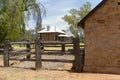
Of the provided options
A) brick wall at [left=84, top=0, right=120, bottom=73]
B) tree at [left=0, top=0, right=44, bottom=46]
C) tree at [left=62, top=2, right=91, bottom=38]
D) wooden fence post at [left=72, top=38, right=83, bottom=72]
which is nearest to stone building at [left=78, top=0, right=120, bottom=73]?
brick wall at [left=84, top=0, right=120, bottom=73]

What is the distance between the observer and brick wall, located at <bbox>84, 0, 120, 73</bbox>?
12.7 m

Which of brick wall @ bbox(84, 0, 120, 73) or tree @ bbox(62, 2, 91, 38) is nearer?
brick wall @ bbox(84, 0, 120, 73)

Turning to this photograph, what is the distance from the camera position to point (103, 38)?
509 inches

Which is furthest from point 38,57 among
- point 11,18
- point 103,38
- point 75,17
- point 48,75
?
point 75,17

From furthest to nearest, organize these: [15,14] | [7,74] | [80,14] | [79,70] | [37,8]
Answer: [80,14]
[37,8]
[15,14]
[79,70]
[7,74]

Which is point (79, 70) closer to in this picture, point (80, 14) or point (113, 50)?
point (113, 50)

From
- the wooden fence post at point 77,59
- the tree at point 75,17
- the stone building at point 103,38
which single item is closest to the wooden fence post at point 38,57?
the wooden fence post at point 77,59

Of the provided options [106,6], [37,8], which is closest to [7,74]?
[106,6]

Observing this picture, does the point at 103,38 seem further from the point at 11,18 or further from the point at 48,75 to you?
the point at 11,18

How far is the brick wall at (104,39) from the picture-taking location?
12688 millimetres

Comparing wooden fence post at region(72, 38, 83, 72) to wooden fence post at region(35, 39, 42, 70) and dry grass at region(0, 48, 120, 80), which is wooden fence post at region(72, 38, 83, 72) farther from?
wooden fence post at region(35, 39, 42, 70)

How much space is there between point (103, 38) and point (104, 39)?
7cm

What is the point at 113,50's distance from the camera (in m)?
12.7

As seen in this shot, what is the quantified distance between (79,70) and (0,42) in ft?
53.6
